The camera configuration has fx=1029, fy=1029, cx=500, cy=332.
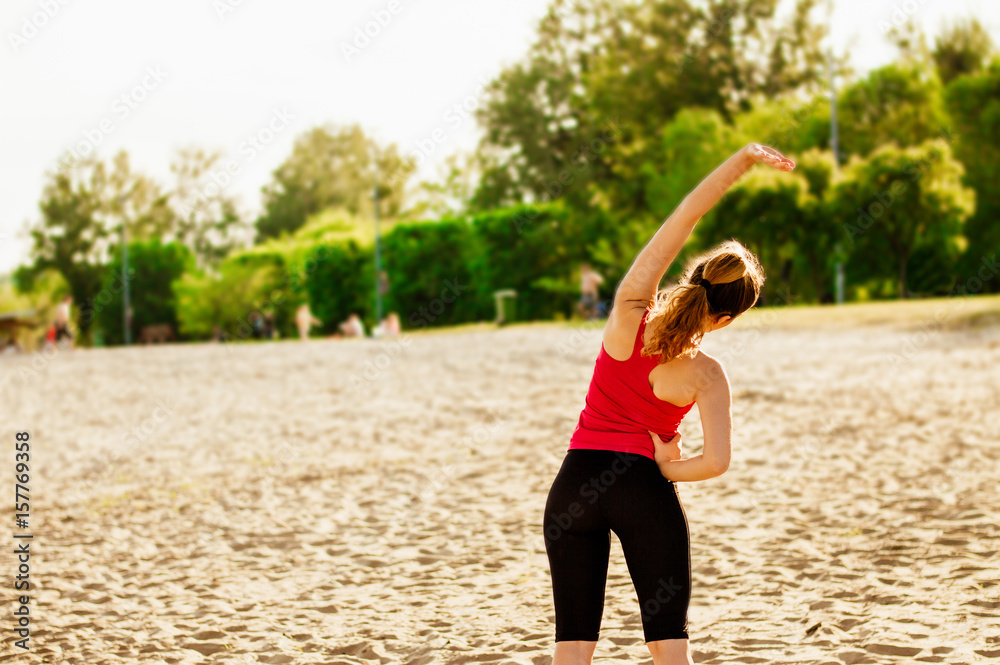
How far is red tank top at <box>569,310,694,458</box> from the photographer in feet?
9.52

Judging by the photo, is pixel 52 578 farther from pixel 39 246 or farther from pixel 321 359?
pixel 39 246

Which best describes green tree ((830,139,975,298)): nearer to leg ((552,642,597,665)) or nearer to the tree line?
the tree line

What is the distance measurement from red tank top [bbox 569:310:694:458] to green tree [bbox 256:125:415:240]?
218ft

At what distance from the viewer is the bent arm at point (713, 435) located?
113 inches

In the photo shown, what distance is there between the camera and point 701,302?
2.79m

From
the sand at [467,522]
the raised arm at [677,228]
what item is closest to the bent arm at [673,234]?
the raised arm at [677,228]

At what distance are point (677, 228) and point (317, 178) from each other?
229ft

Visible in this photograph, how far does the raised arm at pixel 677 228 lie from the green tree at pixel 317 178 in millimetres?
66580

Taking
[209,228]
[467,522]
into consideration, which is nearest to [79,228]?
[209,228]

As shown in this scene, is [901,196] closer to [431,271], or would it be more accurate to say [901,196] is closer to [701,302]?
[431,271]

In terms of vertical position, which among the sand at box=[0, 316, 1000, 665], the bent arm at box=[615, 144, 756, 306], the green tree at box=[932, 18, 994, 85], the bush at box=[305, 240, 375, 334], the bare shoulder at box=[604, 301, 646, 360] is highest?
the green tree at box=[932, 18, 994, 85]

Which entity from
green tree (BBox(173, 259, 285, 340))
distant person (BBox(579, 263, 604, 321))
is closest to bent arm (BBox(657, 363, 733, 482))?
distant person (BBox(579, 263, 604, 321))

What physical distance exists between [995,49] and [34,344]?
194ft

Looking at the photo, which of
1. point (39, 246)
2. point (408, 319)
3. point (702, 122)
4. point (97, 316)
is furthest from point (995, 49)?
point (39, 246)
